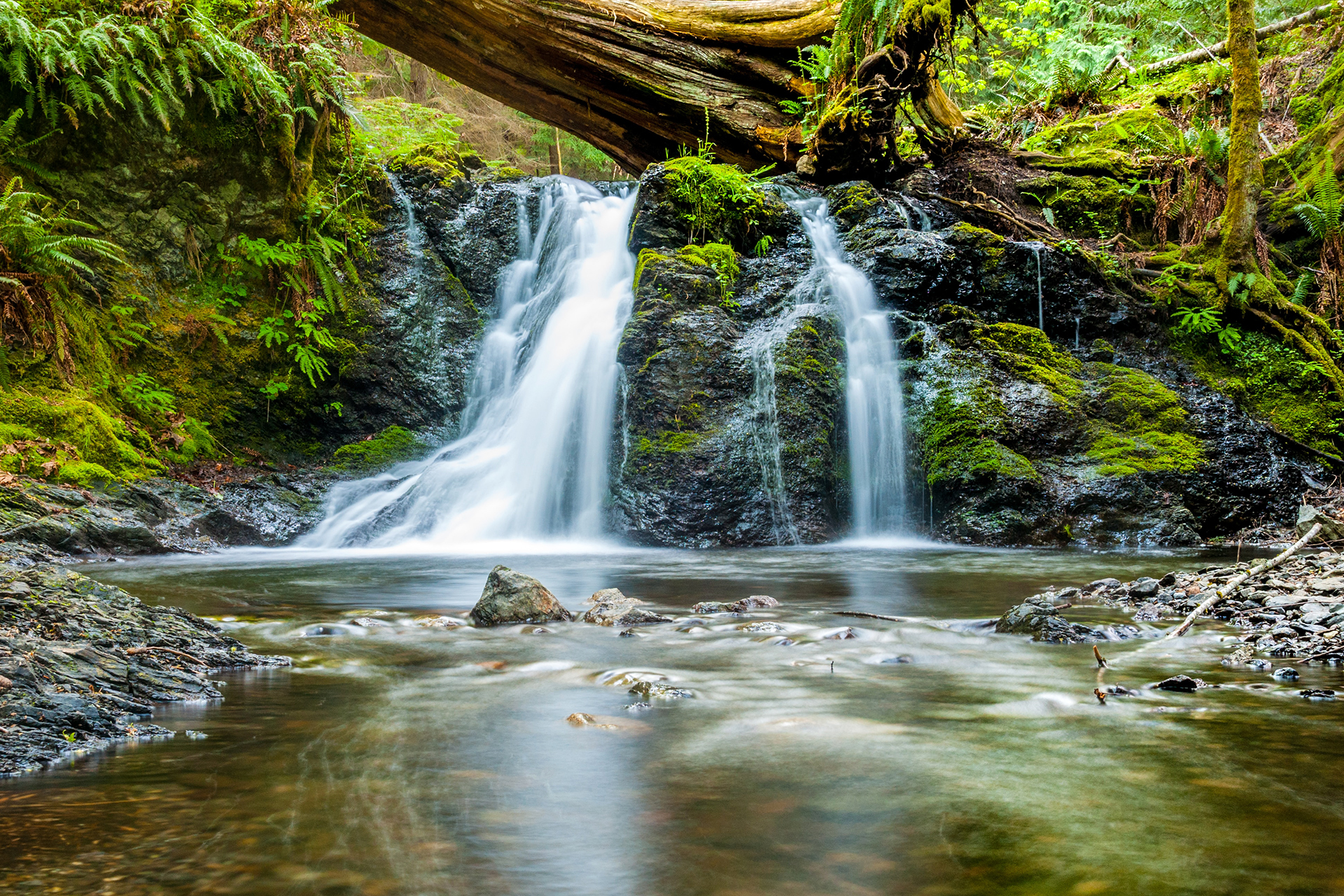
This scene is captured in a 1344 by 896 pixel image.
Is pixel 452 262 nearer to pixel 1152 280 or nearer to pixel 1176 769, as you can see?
pixel 1152 280

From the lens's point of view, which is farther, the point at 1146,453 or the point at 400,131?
the point at 400,131

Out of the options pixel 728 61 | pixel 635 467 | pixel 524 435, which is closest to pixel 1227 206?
pixel 728 61

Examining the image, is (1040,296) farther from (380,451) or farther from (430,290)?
(380,451)

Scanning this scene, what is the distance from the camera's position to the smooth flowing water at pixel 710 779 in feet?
4.80

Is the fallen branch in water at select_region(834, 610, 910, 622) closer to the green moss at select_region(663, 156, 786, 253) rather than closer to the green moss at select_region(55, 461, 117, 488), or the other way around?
the green moss at select_region(55, 461, 117, 488)

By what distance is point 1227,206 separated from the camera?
9336 millimetres

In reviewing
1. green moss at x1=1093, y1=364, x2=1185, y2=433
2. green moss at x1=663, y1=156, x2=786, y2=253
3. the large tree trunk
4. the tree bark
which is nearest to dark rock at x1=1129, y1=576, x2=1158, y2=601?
green moss at x1=1093, y1=364, x2=1185, y2=433

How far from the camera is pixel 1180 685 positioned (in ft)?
8.62

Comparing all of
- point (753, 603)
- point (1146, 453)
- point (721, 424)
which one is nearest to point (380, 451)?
point (721, 424)

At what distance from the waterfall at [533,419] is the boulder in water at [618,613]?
3.73 metres

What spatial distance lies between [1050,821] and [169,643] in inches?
109

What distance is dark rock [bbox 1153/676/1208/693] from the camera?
2621 millimetres

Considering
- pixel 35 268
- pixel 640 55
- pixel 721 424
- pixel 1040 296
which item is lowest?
pixel 721 424

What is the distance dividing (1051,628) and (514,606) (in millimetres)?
2342
